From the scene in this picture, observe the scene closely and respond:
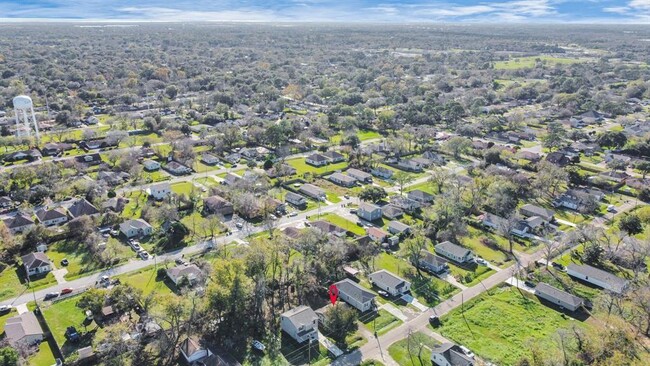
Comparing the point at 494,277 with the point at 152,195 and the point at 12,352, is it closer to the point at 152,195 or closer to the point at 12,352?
the point at 12,352

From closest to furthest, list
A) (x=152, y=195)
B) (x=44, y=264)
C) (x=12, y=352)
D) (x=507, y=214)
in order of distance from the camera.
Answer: (x=12, y=352) < (x=44, y=264) < (x=507, y=214) < (x=152, y=195)

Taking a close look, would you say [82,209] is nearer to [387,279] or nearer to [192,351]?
[192,351]

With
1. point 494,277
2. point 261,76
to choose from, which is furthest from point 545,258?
point 261,76

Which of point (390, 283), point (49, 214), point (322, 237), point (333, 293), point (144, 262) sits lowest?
point (144, 262)

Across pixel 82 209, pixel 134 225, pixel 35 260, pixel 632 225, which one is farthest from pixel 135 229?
pixel 632 225

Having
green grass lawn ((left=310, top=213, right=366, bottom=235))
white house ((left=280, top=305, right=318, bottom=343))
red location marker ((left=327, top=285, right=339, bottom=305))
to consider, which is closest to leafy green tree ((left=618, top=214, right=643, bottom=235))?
green grass lawn ((left=310, top=213, right=366, bottom=235))

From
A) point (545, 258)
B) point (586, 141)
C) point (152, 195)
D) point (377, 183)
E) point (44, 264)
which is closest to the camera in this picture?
point (44, 264)
